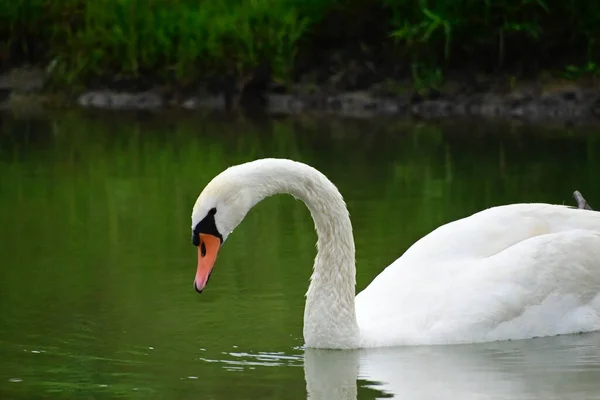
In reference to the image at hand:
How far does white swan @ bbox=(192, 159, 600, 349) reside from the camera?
7684 millimetres

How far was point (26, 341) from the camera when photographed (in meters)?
8.42

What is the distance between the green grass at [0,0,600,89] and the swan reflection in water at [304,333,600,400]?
52.6 feet

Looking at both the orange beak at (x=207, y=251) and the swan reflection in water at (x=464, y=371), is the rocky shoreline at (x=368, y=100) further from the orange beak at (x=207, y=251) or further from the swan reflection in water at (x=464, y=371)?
the orange beak at (x=207, y=251)

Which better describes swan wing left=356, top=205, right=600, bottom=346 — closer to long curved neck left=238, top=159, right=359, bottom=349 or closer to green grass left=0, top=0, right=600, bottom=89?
long curved neck left=238, top=159, right=359, bottom=349

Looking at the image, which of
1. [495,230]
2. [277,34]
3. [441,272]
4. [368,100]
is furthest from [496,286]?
[277,34]

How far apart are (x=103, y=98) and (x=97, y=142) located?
6.57 meters

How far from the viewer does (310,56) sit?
26250 mm

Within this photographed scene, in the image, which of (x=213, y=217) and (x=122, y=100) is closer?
(x=213, y=217)

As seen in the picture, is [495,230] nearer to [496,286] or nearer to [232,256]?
[496,286]

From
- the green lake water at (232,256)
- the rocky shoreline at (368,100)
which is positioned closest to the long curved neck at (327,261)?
the green lake water at (232,256)

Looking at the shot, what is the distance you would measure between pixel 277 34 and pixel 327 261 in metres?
18.2

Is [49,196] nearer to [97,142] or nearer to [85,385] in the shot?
[97,142]

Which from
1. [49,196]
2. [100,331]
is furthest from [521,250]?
[49,196]

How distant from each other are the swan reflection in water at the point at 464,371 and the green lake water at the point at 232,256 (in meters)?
0.01
